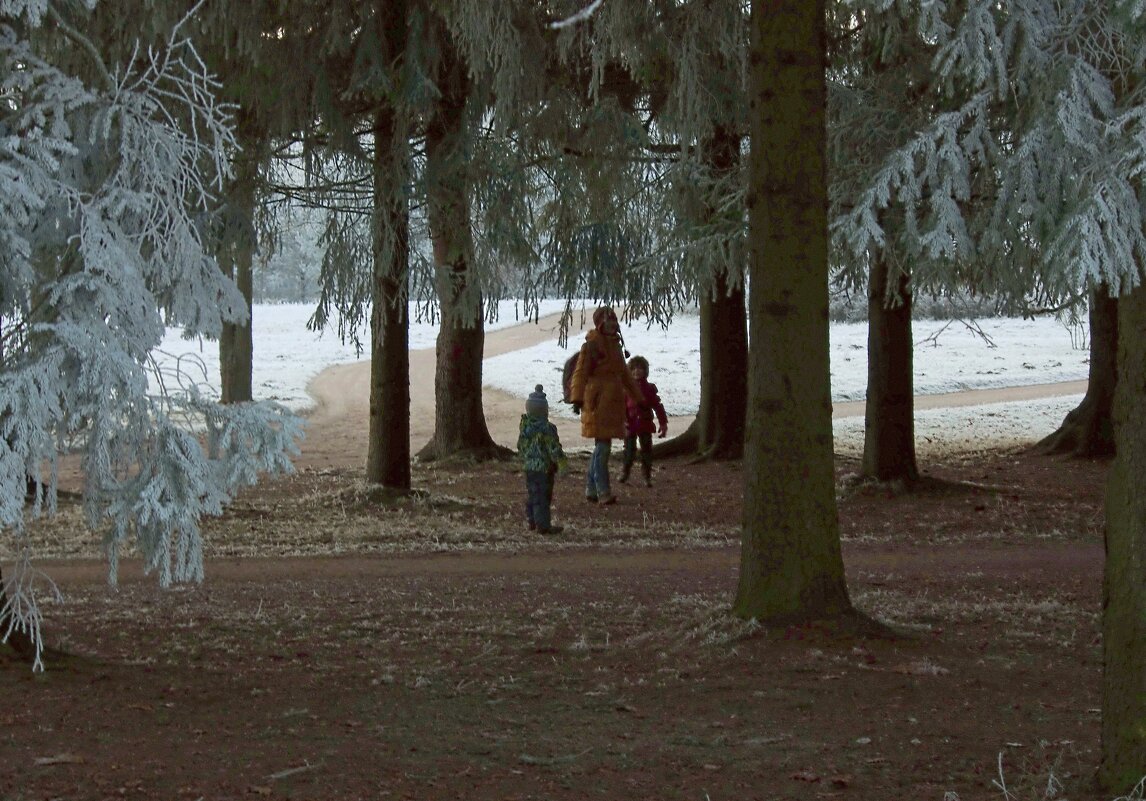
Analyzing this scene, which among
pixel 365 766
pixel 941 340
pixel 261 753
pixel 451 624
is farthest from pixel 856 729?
pixel 941 340

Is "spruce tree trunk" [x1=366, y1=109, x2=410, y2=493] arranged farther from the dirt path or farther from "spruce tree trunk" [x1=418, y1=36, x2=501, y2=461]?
the dirt path

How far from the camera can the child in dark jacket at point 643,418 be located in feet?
45.0

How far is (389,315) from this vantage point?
12.1 meters

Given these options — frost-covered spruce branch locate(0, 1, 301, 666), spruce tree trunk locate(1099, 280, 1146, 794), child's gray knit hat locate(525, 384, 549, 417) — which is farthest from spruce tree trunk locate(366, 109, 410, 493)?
spruce tree trunk locate(1099, 280, 1146, 794)

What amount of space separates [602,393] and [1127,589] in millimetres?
8916

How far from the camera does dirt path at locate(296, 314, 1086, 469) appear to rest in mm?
20141

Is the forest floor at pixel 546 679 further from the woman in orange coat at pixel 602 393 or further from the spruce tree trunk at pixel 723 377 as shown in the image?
the spruce tree trunk at pixel 723 377

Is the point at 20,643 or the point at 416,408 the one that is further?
the point at 416,408

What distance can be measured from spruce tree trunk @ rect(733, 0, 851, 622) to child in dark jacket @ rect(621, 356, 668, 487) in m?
7.23

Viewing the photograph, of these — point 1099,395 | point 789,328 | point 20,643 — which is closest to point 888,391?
point 1099,395

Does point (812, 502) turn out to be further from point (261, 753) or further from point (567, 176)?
point (567, 176)

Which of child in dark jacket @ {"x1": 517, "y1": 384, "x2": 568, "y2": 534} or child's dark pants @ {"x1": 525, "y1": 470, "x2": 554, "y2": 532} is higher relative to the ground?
child in dark jacket @ {"x1": 517, "y1": 384, "x2": 568, "y2": 534}

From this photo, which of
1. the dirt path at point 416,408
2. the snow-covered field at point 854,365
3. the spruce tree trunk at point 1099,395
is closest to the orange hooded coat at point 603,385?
the dirt path at point 416,408

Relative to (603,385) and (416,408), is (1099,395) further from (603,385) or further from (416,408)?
(416,408)
